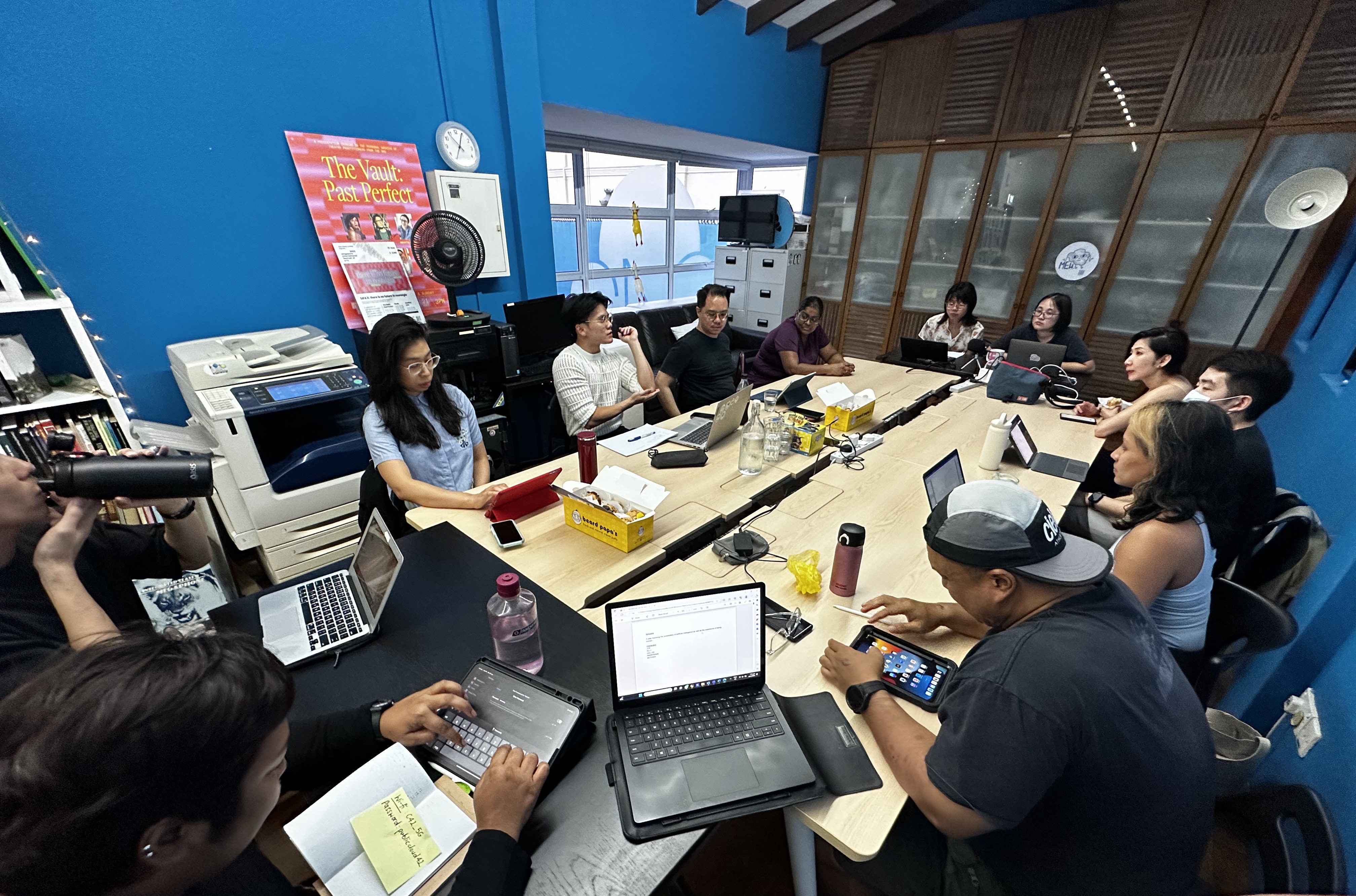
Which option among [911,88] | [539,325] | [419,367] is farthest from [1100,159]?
[419,367]

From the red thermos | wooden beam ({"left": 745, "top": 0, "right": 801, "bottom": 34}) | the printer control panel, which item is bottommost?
the red thermos

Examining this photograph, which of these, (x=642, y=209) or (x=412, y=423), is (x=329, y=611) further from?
(x=642, y=209)

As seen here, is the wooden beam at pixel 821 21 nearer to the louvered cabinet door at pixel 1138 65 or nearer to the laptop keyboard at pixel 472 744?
the louvered cabinet door at pixel 1138 65

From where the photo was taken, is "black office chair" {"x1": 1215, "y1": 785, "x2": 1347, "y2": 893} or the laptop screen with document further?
the laptop screen with document

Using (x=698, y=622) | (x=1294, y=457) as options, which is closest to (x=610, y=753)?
(x=698, y=622)

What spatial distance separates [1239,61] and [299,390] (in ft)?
19.9

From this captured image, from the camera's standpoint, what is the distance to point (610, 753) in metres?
0.98

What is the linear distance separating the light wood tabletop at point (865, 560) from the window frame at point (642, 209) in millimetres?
3608

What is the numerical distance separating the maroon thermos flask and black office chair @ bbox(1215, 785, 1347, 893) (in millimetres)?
819

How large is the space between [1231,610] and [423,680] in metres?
2.23

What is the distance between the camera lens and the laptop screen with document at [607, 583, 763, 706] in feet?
3.24

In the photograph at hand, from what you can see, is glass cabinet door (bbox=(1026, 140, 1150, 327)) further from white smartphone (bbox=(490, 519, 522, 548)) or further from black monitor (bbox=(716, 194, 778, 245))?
white smartphone (bbox=(490, 519, 522, 548))

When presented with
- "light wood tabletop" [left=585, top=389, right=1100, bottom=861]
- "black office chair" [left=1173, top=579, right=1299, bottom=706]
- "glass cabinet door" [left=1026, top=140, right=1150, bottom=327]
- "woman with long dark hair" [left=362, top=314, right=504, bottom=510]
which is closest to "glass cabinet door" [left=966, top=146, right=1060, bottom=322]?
"glass cabinet door" [left=1026, top=140, right=1150, bottom=327]

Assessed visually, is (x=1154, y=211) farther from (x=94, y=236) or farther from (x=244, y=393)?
(x=94, y=236)
